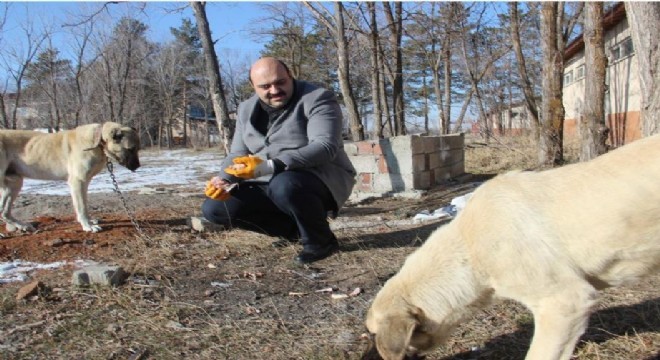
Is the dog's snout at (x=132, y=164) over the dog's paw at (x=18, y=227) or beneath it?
over

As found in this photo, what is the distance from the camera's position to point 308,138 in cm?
395

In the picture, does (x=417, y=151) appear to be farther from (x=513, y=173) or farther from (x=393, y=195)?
(x=513, y=173)

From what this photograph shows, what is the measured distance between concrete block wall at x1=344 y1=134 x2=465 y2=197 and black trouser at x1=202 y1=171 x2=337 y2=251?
379cm

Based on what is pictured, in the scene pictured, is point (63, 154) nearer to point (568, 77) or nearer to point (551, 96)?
point (551, 96)

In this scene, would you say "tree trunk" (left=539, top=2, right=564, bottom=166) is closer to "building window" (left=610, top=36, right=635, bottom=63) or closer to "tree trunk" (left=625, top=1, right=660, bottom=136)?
"tree trunk" (left=625, top=1, right=660, bottom=136)

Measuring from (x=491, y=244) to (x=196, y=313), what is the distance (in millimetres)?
1831

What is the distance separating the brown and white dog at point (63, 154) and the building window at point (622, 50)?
644 inches

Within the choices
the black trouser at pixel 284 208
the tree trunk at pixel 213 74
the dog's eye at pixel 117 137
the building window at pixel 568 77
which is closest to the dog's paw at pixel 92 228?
the dog's eye at pixel 117 137

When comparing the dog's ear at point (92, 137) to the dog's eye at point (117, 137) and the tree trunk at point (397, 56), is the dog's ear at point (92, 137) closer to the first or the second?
the dog's eye at point (117, 137)

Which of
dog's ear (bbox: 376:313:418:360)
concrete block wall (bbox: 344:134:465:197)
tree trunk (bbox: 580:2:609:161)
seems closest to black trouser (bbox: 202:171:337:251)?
dog's ear (bbox: 376:313:418:360)

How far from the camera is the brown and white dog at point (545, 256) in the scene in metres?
1.92

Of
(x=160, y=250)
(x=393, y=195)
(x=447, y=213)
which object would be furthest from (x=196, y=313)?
(x=393, y=195)

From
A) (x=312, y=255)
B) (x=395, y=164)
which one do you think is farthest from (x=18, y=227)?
(x=395, y=164)

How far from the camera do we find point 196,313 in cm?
298
